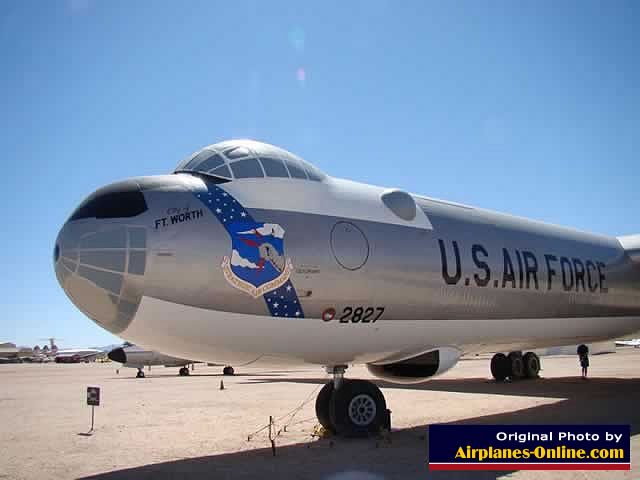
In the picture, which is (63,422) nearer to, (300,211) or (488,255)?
(300,211)

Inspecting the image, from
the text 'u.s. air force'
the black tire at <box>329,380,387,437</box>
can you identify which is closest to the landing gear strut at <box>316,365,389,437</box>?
the black tire at <box>329,380,387,437</box>

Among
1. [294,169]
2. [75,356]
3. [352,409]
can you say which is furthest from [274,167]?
[75,356]

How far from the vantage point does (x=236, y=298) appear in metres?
8.22

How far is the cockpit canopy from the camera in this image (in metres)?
9.09

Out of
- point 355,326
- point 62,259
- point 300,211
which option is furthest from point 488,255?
point 62,259

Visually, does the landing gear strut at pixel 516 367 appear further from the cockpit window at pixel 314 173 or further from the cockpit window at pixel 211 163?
the cockpit window at pixel 211 163

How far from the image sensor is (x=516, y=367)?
2542 cm

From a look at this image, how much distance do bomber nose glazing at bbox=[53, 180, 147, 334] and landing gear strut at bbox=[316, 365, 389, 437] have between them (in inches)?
178

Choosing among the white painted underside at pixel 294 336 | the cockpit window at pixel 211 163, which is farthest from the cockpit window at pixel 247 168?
the white painted underside at pixel 294 336

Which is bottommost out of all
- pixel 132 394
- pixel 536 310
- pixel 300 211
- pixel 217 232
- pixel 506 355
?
pixel 132 394

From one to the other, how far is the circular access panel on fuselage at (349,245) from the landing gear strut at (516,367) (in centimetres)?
1841

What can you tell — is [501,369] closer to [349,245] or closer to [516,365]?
[516,365]

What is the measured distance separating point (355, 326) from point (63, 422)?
9862 millimetres

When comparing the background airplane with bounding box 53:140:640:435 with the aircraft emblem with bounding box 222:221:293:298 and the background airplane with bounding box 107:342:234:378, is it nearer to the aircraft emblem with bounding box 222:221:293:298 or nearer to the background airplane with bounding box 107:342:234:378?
the aircraft emblem with bounding box 222:221:293:298
